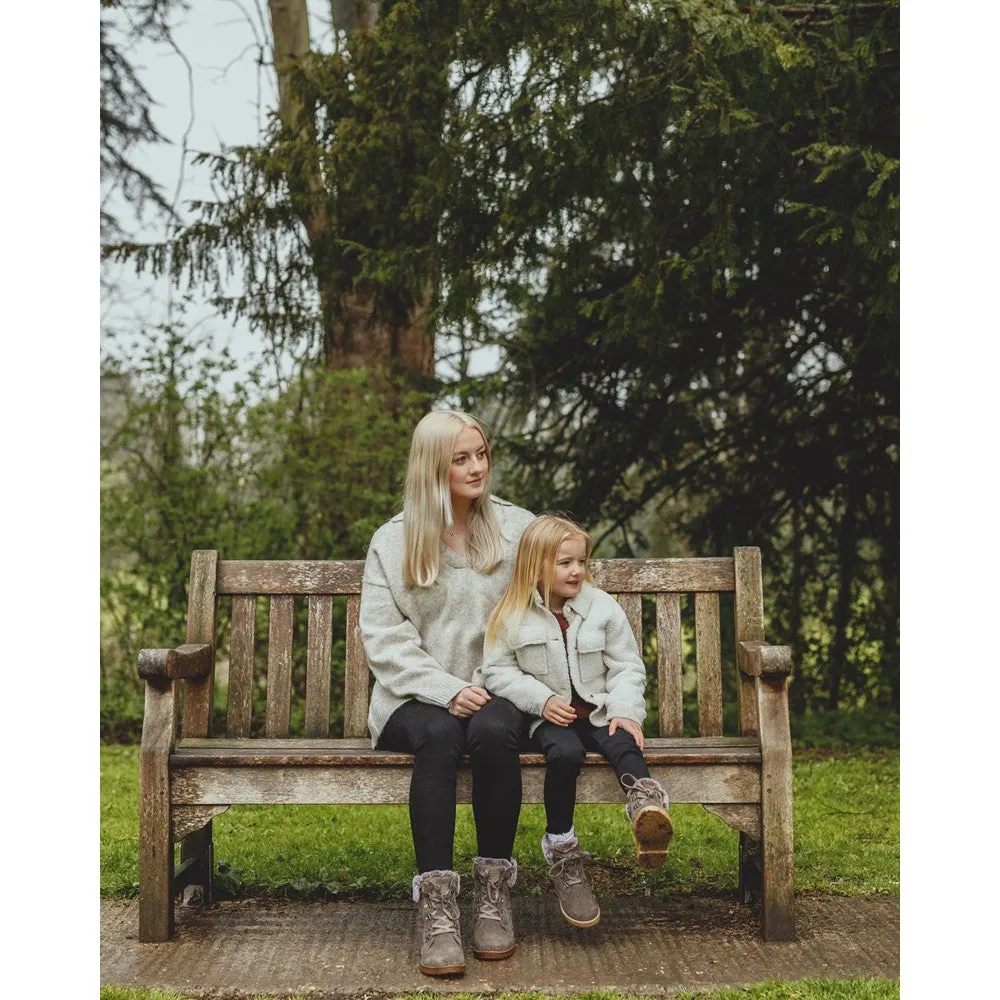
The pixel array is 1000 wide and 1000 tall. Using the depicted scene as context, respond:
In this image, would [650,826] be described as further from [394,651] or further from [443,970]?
[394,651]

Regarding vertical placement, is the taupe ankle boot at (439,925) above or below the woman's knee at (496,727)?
below

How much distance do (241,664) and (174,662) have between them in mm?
485

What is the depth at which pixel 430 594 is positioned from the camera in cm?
361

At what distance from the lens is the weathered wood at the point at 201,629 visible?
12.5 feet

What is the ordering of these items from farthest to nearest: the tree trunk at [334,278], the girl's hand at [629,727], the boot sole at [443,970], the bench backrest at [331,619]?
1. the tree trunk at [334,278]
2. the bench backrest at [331,619]
3. the girl's hand at [629,727]
4. the boot sole at [443,970]

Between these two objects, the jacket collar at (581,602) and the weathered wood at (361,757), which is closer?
the weathered wood at (361,757)

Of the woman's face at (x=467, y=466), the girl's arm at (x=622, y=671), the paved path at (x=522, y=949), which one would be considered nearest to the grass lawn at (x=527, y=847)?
the paved path at (x=522, y=949)

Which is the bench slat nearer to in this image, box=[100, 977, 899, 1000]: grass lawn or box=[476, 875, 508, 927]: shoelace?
box=[476, 875, 508, 927]: shoelace

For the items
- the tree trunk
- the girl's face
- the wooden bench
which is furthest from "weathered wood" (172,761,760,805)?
the tree trunk

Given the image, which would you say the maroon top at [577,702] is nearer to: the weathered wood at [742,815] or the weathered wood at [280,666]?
the weathered wood at [742,815]

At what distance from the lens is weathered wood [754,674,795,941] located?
3342 mm

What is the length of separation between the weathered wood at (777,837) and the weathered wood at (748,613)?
0.39 meters

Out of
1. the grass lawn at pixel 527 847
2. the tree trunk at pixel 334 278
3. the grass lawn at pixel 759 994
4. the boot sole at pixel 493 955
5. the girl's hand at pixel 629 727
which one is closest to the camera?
the grass lawn at pixel 759 994

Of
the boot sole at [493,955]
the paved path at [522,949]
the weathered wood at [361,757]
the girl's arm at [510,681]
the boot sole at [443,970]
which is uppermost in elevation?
the girl's arm at [510,681]
